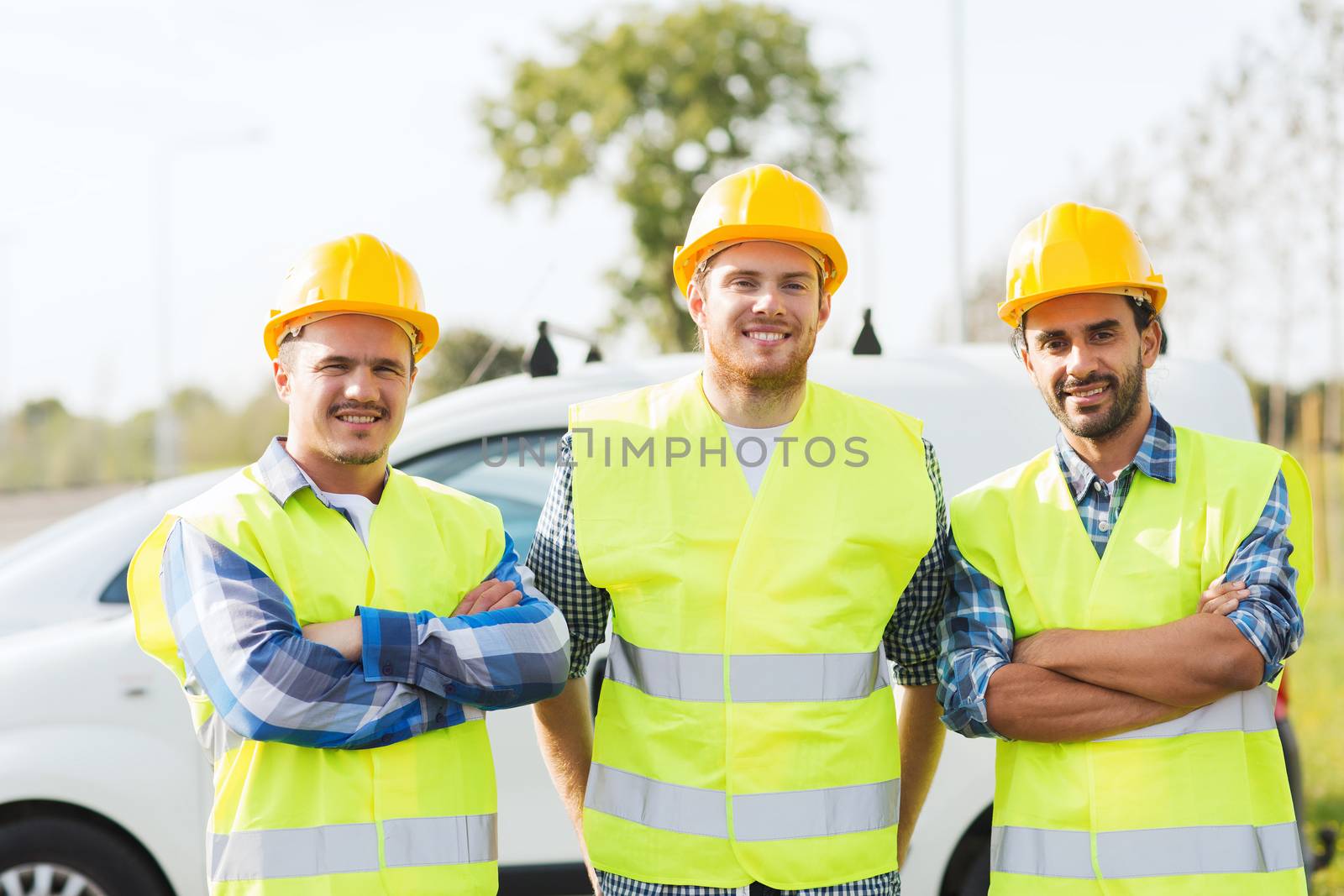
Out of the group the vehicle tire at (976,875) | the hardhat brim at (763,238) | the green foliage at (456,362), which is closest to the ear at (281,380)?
the hardhat brim at (763,238)

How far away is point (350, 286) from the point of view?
7.96 ft

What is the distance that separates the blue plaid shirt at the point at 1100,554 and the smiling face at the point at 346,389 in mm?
1216

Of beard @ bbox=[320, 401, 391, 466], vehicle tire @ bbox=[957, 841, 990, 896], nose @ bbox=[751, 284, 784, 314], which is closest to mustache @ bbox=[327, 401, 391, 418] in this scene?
beard @ bbox=[320, 401, 391, 466]

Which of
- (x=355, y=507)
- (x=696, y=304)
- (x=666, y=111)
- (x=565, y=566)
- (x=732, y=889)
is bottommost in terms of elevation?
(x=732, y=889)

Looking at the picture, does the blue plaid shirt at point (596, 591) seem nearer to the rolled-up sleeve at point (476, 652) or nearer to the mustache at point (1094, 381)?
the rolled-up sleeve at point (476, 652)

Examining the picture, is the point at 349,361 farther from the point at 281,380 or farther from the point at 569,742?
the point at 569,742

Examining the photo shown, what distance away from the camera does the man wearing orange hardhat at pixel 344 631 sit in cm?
221

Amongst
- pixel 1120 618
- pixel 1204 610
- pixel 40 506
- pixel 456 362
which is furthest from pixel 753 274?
pixel 40 506

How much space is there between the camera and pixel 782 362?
2.47 metres

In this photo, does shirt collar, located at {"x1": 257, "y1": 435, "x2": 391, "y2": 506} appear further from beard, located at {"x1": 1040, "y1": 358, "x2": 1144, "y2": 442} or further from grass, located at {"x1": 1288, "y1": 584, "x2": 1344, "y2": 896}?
grass, located at {"x1": 1288, "y1": 584, "x2": 1344, "y2": 896}

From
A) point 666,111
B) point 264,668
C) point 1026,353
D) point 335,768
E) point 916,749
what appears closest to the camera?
point 264,668

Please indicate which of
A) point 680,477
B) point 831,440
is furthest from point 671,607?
point 831,440

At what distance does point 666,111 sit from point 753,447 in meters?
21.5

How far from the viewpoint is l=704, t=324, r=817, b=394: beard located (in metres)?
2.47
